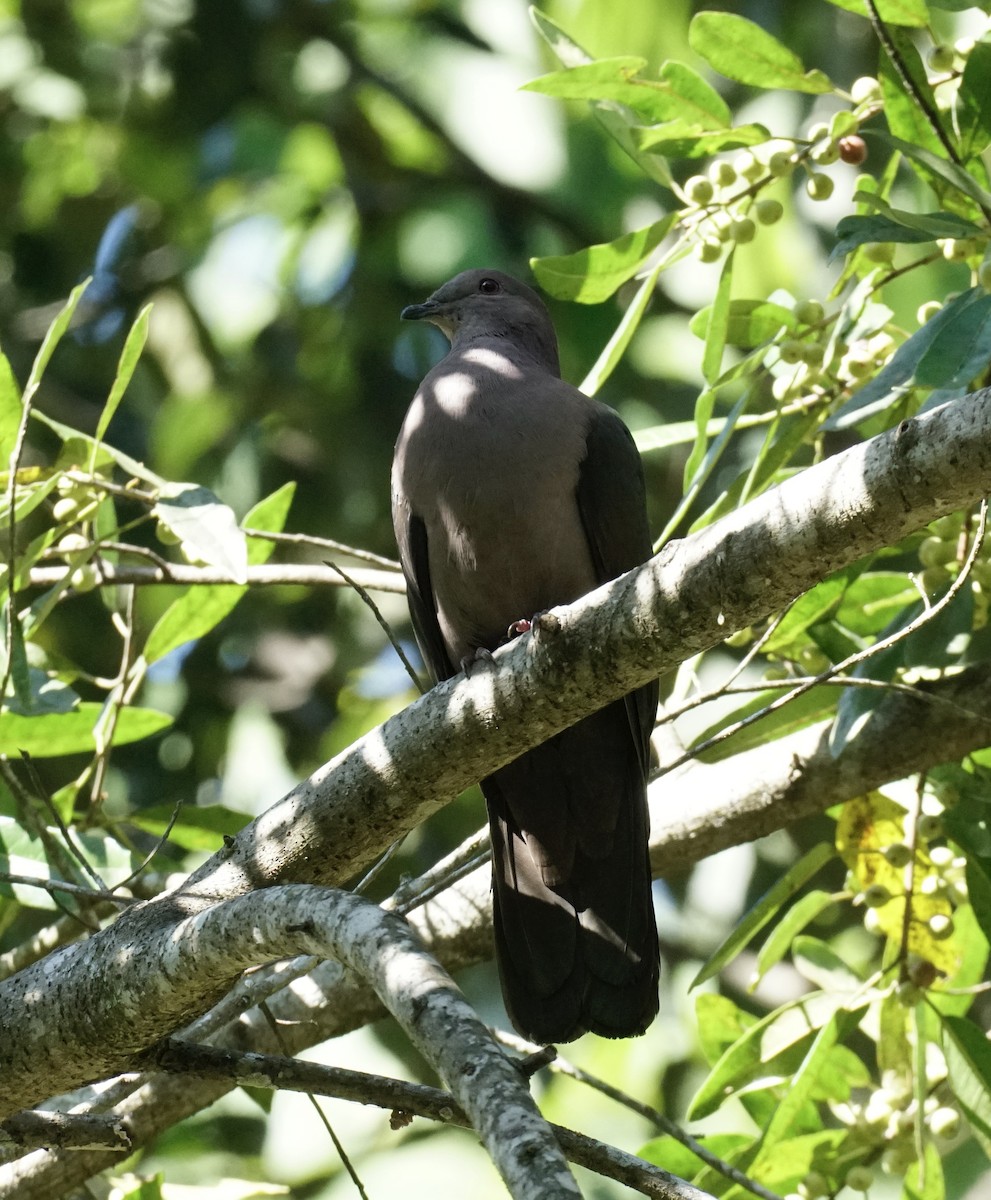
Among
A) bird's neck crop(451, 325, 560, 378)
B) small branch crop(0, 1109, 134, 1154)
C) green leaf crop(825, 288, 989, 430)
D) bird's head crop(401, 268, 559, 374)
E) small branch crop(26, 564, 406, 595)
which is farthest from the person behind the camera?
bird's head crop(401, 268, 559, 374)

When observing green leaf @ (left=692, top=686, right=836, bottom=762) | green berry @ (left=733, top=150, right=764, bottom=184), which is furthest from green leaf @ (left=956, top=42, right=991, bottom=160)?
green leaf @ (left=692, top=686, right=836, bottom=762)

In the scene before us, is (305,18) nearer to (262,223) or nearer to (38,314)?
(262,223)

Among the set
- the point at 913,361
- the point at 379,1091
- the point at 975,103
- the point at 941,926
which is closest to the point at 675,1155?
the point at 941,926

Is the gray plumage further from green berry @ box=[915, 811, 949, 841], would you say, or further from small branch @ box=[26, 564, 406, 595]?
green berry @ box=[915, 811, 949, 841]

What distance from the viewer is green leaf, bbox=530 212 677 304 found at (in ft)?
11.1

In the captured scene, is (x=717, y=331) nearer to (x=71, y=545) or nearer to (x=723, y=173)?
(x=723, y=173)

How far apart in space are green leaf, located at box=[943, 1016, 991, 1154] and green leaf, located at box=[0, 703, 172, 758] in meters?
1.91

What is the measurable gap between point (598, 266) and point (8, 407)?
135 cm

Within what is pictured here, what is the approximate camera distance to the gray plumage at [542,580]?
11.9 feet

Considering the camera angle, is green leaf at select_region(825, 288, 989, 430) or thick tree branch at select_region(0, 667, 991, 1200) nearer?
green leaf at select_region(825, 288, 989, 430)

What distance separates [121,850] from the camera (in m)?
3.49

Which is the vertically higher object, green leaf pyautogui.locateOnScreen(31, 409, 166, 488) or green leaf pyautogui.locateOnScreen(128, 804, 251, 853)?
green leaf pyautogui.locateOnScreen(31, 409, 166, 488)

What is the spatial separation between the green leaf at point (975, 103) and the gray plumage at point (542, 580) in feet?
3.72

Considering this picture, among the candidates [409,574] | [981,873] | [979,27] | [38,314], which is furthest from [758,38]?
[38,314]
